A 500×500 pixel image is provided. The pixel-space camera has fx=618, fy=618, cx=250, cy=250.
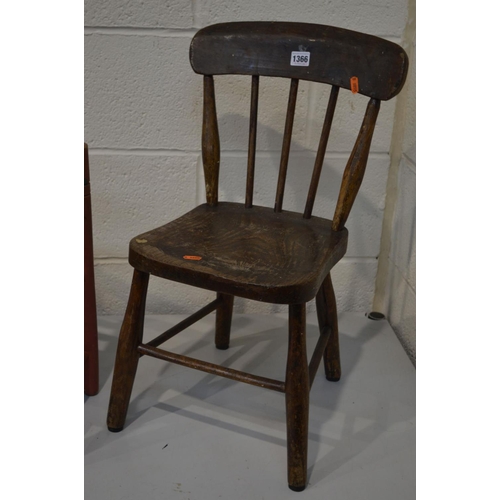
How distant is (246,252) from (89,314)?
43 cm

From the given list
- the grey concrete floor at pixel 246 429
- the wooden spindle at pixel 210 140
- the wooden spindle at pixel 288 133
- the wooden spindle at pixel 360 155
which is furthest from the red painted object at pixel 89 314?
the wooden spindle at pixel 360 155

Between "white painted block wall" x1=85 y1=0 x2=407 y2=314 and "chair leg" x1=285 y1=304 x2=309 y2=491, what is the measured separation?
2.23 ft

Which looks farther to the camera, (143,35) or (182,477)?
(143,35)

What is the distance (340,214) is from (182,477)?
620mm

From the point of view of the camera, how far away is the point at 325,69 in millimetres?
1305

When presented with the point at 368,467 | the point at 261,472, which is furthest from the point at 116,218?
the point at 368,467

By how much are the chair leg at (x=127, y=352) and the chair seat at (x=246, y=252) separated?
0.08m

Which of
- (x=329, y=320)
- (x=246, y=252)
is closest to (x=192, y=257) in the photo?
(x=246, y=252)

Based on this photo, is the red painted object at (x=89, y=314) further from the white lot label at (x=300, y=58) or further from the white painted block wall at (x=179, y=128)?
the white lot label at (x=300, y=58)

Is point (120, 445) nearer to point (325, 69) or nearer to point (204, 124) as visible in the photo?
point (204, 124)

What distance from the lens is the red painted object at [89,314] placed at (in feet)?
4.44

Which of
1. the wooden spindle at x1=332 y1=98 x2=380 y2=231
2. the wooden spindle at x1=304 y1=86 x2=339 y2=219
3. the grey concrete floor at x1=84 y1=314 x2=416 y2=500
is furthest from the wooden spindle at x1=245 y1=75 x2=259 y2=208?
the grey concrete floor at x1=84 y1=314 x2=416 y2=500

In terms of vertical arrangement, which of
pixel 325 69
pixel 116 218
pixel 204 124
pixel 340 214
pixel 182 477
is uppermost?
pixel 325 69

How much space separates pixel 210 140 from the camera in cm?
143
